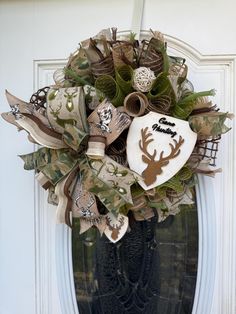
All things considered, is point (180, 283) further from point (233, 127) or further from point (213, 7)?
point (213, 7)

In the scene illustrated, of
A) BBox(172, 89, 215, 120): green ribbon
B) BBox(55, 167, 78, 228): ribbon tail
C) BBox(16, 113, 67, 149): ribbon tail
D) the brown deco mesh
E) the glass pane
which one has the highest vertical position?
BBox(172, 89, 215, 120): green ribbon

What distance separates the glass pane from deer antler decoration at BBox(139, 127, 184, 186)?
8.6 inches

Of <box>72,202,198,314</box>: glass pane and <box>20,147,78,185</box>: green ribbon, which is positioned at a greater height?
<box>20,147,78,185</box>: green ribbon

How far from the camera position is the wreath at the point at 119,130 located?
84cm

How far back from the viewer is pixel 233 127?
1019 millimetres

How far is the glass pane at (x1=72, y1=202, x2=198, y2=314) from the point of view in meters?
1.04

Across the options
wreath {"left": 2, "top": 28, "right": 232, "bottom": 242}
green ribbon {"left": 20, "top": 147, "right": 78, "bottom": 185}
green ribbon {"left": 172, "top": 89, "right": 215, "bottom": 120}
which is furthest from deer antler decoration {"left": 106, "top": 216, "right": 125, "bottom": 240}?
green ribbon {"left": 172, "top": 89, "right": 215, "bottom": 120}

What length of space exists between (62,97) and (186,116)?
25 cm

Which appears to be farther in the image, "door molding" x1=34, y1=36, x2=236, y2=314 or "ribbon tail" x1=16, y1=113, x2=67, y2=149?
"door molding" x1=34, y1=36, x2=236, y2=314

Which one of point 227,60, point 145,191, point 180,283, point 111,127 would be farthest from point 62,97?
point 180,283

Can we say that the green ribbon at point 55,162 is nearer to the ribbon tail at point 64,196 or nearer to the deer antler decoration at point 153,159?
the ribbon tail at point 64,196

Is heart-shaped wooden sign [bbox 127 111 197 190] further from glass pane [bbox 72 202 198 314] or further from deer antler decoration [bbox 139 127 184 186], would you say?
glass pane [bbox 72 202 198 314]

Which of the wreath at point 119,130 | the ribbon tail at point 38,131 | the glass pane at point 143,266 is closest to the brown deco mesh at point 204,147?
the wreath at point 119,130

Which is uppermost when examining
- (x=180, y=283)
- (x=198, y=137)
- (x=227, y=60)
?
(x=227, y=60)
